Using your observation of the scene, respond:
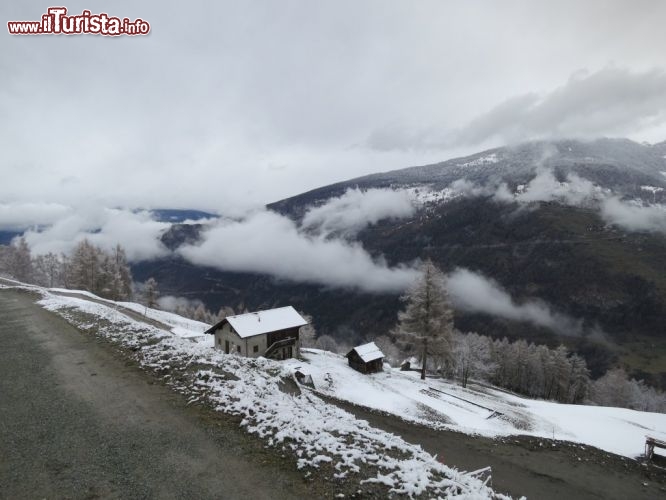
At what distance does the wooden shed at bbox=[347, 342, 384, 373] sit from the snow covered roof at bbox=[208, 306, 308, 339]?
355 inches

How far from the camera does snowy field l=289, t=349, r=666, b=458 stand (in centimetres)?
2873

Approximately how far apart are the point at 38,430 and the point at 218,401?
16.2 ft

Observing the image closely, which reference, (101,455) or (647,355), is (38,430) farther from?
(647,355)

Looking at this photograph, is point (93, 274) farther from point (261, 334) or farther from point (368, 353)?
point (368, 353)

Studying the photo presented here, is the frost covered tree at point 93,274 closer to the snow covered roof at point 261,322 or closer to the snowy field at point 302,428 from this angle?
the snow covered roof at point 261,322

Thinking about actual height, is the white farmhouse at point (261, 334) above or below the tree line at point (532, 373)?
above

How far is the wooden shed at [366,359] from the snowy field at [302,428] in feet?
110

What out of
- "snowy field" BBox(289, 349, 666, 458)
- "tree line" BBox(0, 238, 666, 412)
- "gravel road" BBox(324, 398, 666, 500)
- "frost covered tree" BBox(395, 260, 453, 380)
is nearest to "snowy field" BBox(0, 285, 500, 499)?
"gravel road" BBox(324, 398, 666, 500)

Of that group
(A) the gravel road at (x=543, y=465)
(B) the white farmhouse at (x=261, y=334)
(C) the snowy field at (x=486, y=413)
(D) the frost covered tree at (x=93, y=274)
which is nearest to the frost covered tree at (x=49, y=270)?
(D) the frost covered tree at (x=93, y=274)

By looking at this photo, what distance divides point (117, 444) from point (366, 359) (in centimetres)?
4247

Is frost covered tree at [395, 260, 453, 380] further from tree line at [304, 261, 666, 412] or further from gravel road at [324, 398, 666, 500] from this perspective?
gravel road at [324, 398, 666, 500]

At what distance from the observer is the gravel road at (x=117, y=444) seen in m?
7.65

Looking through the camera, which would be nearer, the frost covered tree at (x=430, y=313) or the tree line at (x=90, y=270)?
the frost covered tree at (x=430, y=313)

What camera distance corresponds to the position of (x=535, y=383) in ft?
327
